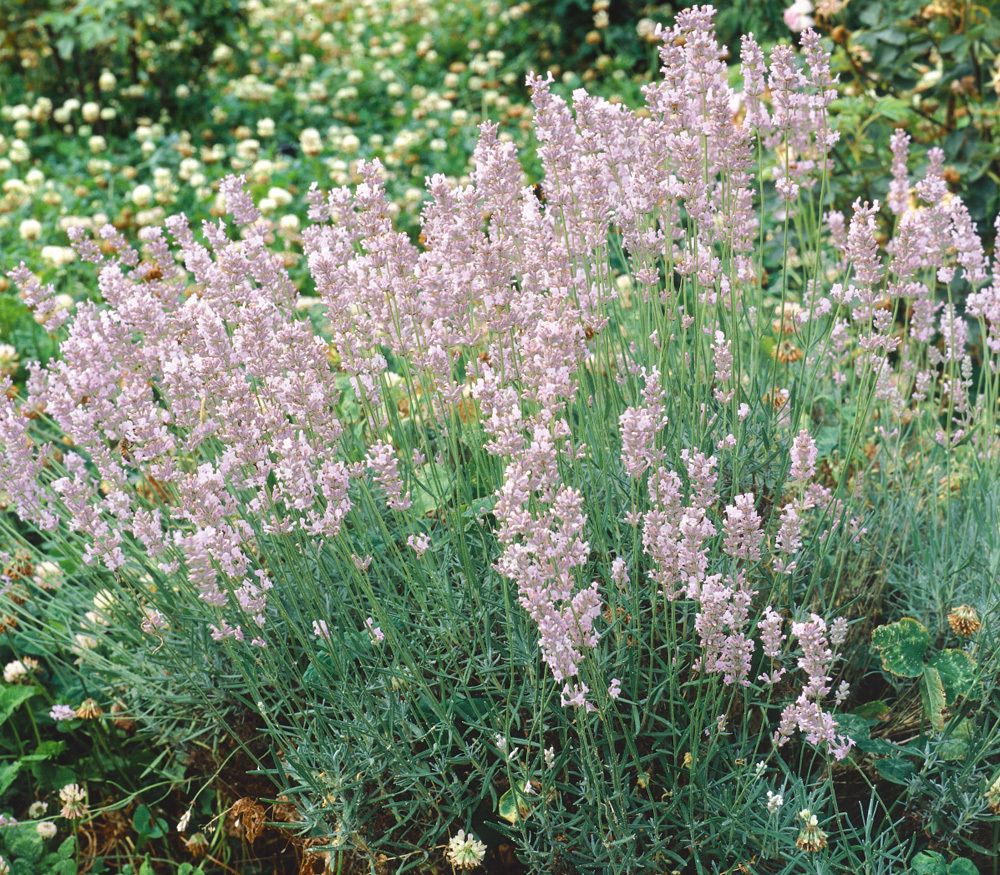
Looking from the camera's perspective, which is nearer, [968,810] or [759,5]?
[968,810]

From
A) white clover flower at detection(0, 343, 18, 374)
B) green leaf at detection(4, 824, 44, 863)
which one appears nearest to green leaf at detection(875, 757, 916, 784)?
green leaf at detection(4, 824, 44, 863)

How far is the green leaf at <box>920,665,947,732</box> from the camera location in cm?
203

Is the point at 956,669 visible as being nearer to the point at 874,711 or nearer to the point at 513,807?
the point at 874,711

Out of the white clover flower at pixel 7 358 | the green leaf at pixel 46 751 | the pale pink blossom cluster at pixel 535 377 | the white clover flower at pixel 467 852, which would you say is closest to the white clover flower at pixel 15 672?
the green leaf at pixel 46 751

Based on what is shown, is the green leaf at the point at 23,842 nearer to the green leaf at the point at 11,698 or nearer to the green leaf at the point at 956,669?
the green leaf at the point at 11,698

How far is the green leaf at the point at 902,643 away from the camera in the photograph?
2.13 m

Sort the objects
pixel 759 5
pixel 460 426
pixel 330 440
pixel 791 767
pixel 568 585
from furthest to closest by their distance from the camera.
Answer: pixel 759 5 → pixel 460 426 → pixel 791 767 → pixel 330 440 → pixel 568 585

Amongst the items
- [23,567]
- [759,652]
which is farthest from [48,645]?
[759,652]

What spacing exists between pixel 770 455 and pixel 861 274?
474 mm

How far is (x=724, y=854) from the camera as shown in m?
1.99

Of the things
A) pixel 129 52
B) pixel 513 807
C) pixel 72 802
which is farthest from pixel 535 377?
pixel 129 52

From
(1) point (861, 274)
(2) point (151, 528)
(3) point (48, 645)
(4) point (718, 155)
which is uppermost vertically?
(4) point (718, 155)

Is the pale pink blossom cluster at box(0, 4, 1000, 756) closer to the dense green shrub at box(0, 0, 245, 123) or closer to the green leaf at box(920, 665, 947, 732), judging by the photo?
the green leaf at box(920, 665, 947, 732)

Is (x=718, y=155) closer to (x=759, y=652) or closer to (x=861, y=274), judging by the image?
(x=861, y=274)
